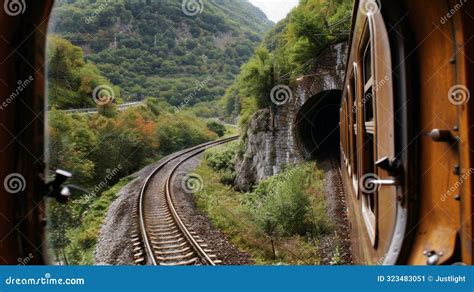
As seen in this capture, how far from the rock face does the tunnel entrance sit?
0.30 meters

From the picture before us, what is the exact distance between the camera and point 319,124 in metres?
15.1

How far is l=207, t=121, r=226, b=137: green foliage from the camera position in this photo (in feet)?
96.5

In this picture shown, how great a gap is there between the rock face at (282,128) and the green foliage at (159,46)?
96.4ft

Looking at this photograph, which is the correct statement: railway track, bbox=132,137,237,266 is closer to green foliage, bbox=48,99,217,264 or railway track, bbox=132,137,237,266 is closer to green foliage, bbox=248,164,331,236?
green foliage, bbox=48,99,217,264

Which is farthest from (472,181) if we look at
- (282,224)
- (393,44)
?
(282,224)

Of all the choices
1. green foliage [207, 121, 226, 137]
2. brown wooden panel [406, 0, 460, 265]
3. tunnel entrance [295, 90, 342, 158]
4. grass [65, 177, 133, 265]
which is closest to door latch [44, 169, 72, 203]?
brown wooden panel [406, 0, 460, 265]

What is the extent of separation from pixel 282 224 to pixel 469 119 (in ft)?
20.8

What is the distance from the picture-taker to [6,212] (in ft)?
6.39

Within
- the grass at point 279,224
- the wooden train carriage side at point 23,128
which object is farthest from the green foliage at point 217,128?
the wooden train carriage side at point 23,128

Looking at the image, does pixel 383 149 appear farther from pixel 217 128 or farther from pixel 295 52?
pixel 217 128

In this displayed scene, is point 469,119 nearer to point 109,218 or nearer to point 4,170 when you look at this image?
point 4,170

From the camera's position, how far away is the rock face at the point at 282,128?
38.7 ft

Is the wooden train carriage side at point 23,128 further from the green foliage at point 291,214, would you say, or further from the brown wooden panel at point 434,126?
the green foliage at point 291,214

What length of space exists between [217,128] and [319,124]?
52.2 feet
